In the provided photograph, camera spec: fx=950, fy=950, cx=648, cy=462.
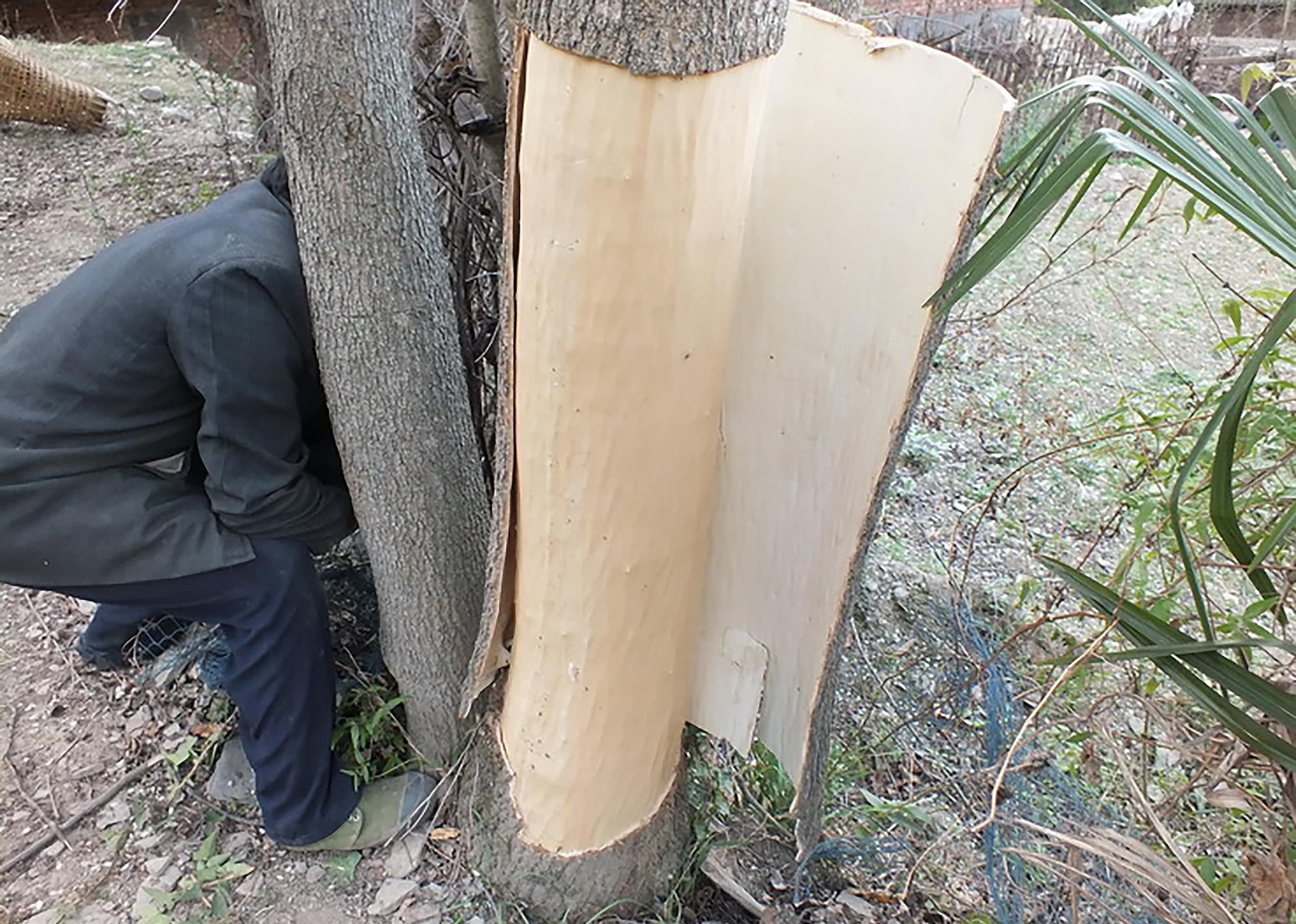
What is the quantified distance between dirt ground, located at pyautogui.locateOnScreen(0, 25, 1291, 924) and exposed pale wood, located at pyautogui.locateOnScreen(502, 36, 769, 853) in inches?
22.5

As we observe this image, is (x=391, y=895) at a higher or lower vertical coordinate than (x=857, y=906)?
lower

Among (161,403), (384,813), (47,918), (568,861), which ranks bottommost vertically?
(47,918)

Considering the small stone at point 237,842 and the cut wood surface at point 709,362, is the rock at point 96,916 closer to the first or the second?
the small stone at point 237,842

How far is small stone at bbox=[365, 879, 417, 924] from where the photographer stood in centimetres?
209

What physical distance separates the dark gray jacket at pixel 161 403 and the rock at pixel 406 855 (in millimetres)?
773

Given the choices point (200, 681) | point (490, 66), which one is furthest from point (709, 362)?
point (200, 681)

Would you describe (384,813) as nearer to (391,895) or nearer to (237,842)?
(391,895)

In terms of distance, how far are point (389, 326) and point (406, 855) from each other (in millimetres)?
1234

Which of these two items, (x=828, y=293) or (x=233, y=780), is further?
(x=233, y=780)

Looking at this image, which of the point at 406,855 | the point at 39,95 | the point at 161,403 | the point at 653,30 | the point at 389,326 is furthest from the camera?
the point at 39,95

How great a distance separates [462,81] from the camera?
210 cm

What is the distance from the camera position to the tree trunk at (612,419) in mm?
1207

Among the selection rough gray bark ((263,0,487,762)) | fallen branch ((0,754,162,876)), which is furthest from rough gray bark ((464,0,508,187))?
fallen branch ((0,754,162,876))

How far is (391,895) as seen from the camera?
2.12m
